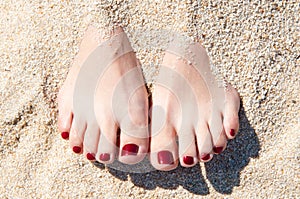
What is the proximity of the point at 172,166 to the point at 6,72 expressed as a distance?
71 centimetres

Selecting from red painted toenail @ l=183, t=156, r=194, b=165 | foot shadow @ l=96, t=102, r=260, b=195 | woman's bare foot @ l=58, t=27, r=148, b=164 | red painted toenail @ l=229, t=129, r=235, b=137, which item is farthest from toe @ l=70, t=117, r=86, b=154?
red painted toenail @ l=229, t=129, r=235, b=137

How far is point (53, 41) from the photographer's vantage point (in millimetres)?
1701

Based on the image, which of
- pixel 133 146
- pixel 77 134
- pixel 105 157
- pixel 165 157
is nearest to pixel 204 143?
pixel 165 157

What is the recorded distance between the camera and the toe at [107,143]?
164 cm

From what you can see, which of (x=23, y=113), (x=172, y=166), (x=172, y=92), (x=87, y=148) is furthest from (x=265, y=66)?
(x=23, y=113)

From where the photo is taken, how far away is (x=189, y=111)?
67.2 inches

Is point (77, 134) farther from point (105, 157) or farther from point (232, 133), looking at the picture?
point (232, 133)

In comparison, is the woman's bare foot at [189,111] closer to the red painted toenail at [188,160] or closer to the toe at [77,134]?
the red painted toenail at [188,160]

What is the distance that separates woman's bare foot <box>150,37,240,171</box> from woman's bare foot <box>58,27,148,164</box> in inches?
2.3

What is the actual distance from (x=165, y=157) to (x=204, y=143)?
0.15 m

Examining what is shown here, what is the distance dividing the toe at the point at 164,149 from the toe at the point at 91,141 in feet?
0.68

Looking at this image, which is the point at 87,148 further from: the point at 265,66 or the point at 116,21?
the point at 265,66

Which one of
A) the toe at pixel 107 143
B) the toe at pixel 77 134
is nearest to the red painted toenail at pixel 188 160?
the toe at pixel 107 143

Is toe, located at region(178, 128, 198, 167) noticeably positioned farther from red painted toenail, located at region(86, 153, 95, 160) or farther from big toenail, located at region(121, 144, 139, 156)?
red painted toenail, located at region(86, 153, 95, 160)
